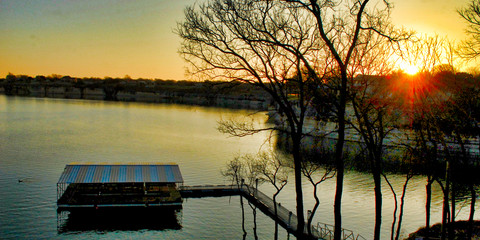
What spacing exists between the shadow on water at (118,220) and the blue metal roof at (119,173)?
114 inches

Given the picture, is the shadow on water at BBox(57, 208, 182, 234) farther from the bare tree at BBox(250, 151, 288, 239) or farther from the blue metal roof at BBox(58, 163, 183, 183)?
the bare tree at BBox(250, 151, 288, 239)

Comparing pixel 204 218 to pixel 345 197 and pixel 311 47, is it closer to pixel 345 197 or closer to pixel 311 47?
pixel 345 197

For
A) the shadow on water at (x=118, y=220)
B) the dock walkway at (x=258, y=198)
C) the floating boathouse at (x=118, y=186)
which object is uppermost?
the floating boathouse at (x=118, y=186)

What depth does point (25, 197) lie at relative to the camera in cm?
3356

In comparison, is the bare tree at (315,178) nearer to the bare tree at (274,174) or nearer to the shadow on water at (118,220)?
the bare tree at (274,174)

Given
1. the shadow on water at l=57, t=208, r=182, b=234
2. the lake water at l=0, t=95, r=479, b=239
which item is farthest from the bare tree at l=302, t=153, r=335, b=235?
the shadow on water at l=57, t=208, r=182, b=234

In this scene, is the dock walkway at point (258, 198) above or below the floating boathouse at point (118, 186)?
below

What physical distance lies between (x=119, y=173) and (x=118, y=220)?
5967 millimetres

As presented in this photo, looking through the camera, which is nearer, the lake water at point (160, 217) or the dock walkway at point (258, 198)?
the lake water at point (160, 217)

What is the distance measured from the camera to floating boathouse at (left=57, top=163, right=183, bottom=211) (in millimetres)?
31172

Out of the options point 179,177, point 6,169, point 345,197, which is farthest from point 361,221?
point 6,169

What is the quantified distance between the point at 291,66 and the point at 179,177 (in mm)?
24344

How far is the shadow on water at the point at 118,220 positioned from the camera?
28.2 meters

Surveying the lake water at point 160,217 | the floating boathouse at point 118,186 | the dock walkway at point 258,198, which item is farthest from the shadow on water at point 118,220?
the dock walkway at point 258,198
